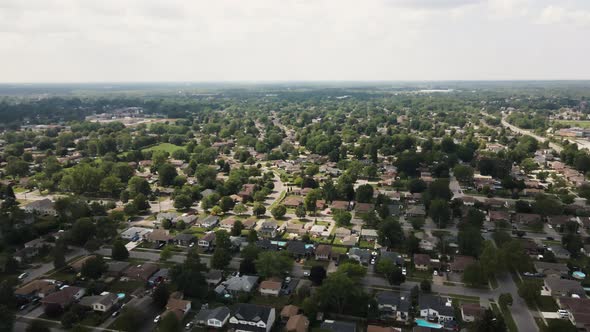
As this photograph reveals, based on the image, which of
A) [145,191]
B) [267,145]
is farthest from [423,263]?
[267,145]

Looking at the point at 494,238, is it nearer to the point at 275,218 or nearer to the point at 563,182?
the point at 275,218

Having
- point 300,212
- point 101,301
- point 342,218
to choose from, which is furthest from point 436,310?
point 101,301

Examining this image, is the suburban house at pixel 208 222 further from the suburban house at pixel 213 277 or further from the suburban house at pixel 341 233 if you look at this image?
the suburban house at pixel 341 233

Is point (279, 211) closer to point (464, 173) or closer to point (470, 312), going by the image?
point (470, 312)

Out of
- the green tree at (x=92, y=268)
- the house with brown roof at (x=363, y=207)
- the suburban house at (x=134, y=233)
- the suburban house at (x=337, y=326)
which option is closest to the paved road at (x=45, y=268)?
the suburban house at (x=134, y=233)

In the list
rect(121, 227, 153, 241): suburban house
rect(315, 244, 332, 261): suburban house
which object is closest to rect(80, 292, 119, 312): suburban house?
rect(121, 227, 153, 241): suburban house

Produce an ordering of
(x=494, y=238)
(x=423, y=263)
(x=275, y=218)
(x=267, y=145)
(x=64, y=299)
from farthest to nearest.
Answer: (x=267, y=145), (x=275, y=218), (x=494, y=238), (x=423, y=263), (x=64, y=299)

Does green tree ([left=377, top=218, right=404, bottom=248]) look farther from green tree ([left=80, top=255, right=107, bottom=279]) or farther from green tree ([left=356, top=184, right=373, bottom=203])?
green tree ([left=80, top=255, right=107, bottom=279])
